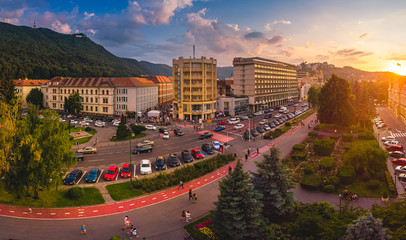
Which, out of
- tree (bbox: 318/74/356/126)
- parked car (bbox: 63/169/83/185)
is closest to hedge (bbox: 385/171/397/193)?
tree (bbox: 318/74/356/126)

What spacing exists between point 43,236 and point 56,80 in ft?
307

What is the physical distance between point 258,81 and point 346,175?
73794 mm

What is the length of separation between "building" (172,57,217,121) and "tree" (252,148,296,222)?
56.4 m

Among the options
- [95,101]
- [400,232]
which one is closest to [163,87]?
[95,101]

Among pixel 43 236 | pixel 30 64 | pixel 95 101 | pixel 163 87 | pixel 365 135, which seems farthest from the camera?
pixel 30 64

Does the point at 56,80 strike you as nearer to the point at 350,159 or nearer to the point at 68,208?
the point at 68,208

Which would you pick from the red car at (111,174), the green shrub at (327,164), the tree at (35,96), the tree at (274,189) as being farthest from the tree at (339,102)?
the tree at (35,96)

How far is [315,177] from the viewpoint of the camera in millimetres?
30625

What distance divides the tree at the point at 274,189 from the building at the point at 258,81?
7862 cm

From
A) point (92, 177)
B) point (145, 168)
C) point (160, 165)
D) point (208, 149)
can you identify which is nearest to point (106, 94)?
point (208, 149)

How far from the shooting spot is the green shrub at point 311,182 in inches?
1136

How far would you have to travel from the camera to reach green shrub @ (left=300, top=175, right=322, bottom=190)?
94.7ft

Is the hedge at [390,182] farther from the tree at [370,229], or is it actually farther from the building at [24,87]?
the building at [24,87]

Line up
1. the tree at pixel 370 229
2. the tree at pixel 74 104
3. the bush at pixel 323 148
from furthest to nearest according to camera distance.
Result: the tree at pixel 74 104 < the bush at pixel 323 148 < the tree at pixel 370 229
